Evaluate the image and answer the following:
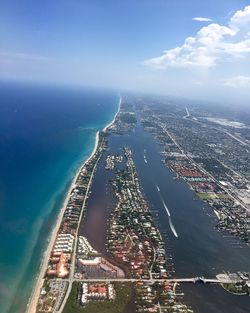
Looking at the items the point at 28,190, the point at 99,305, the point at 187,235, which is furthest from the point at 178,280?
the point at 28,190

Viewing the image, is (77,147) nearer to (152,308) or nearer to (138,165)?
(138,165)

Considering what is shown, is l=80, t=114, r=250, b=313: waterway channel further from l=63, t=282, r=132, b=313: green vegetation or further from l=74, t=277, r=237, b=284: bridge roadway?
l=63, t=282, r=132, b=313: green vegetation

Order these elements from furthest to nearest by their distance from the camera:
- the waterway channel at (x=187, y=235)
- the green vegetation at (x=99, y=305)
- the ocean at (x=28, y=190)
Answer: the ocean at (x=28, y=190) → the waterway channel at (x=187, y=235) → the green vegetation at (x=99, y=305)

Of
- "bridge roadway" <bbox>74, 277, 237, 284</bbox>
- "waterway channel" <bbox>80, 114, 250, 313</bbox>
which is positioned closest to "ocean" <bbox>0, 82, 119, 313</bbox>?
"waterway channel" <bbox>80, 114, 250, 313</bbox>

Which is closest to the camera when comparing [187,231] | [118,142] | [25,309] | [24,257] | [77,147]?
[25,309]

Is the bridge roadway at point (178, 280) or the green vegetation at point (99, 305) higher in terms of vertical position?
the bridge roadway at point (178, 280)

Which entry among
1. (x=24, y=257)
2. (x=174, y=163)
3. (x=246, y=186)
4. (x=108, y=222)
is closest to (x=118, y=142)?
(x=174, y=163)

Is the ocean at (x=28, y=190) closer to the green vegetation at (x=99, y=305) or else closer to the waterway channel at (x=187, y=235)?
the green vegetation at (x=99, y=305)

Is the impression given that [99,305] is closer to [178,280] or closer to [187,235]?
[178,280]

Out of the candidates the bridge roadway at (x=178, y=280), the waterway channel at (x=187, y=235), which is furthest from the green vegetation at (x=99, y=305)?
the waterway channel at (x=187, y=235)

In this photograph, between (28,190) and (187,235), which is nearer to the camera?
(187,235)

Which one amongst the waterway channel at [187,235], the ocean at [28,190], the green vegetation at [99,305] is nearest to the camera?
the green vegetation at [99,305]
